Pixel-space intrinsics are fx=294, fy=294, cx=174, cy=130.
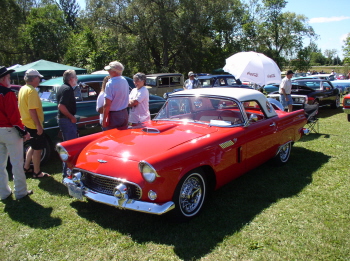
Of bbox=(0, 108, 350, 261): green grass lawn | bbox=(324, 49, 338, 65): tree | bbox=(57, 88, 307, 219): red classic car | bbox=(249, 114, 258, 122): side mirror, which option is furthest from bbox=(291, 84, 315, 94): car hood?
bbox=(324, 49, 338, 65): tree

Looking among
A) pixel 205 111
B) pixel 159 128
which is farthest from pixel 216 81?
pixel 159 128

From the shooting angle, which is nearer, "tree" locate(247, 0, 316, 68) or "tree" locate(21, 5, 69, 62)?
"tree" locate(21, 5, 69, 62)

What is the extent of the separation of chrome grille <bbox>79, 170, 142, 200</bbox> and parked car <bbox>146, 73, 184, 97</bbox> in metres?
11.1

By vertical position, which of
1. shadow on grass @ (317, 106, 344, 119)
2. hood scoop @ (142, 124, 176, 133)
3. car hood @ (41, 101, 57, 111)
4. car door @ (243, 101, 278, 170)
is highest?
car hood @ (41, 101, 57, 111)

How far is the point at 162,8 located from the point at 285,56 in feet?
78.2

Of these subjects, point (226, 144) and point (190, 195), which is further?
point (226, 144)

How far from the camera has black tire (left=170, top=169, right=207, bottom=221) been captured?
3256mm

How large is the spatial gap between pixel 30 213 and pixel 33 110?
5.24 feet

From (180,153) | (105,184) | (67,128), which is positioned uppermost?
(67,128)

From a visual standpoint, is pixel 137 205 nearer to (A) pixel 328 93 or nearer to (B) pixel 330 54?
(A) pixel 328 93

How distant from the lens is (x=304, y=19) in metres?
40.8

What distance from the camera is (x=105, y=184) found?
3426 millimetres

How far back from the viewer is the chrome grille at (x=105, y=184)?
10.5 ft

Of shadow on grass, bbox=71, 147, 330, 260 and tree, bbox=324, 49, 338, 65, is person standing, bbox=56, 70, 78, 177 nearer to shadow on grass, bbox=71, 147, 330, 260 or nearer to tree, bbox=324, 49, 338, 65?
shadow on grass, bbox=71, 147, 330, 260
